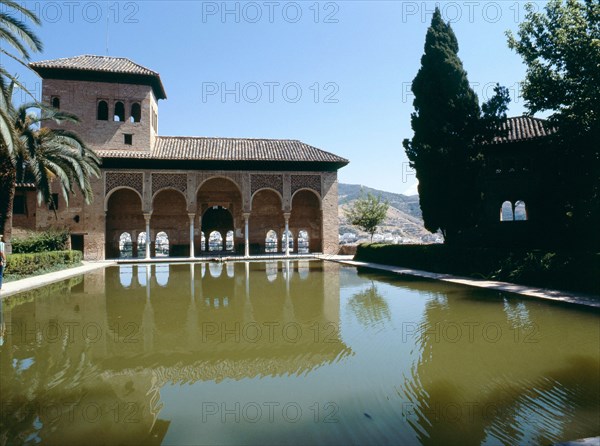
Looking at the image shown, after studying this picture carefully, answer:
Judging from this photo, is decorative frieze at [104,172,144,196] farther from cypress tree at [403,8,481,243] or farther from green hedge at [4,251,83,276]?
cypress tree at [403,8,481,243]

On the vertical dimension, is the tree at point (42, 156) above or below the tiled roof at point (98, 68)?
below

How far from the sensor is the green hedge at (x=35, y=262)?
12.7 m

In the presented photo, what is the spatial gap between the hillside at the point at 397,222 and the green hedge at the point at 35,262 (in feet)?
203

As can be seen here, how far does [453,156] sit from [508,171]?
15.4ft

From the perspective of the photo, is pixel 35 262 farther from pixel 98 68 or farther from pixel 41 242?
pixel 98 68

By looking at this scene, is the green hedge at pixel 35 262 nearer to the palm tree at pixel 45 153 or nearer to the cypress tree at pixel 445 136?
the palm tree at pixel 45 153

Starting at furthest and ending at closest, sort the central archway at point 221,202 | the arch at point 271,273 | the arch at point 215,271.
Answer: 1. the central archway at point 221,202
2. the arch at point 215,271
3. the arch at point 271,273

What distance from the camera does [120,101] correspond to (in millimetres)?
25016

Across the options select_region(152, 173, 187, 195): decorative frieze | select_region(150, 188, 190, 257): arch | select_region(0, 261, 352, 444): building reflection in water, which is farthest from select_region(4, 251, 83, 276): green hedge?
select_region(150, 188, 190, 257): arch

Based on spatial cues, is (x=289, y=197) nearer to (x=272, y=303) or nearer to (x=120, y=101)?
(x=120, y=101)

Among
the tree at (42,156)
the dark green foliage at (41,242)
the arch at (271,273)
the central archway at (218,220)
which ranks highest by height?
the tree at (42,156)

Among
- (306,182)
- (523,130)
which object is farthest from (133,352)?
(306,182)

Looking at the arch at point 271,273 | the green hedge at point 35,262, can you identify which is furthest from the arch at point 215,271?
the green hedge at point 35,262

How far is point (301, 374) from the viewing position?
404 cm
